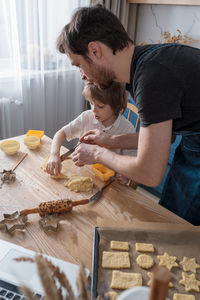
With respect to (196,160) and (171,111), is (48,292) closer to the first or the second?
(171,111)

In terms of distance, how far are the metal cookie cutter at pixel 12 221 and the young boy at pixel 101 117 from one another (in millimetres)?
374

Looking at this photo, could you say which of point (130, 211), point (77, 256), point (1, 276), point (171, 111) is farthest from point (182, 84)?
point (1, 276)

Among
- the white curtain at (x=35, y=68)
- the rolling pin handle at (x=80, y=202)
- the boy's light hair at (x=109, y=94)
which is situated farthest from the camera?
the white curtain at (x=35, y=68)

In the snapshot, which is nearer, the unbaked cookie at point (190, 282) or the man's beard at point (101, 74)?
the unbaked cookie at point (190, 282)

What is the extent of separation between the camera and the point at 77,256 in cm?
81

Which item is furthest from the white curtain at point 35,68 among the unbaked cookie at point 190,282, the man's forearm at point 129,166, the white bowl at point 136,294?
the white bowl at point 136,294

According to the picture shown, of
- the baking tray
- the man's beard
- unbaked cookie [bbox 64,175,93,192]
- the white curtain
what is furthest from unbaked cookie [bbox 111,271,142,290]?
the white curtain

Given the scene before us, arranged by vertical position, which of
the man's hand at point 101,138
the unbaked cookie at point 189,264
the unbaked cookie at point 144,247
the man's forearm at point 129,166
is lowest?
the unbaked cookie at point 189,264

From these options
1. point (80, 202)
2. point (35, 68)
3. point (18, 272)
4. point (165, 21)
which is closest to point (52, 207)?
point (80, 202)

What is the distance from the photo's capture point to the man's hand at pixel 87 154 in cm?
112

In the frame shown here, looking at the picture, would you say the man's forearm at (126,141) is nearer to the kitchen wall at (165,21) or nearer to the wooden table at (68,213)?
the wooden table at (68,213)

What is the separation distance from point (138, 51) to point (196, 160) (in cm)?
52

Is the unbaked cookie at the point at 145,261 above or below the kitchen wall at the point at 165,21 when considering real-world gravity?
below

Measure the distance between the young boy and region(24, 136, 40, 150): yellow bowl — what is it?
0.09 metres
